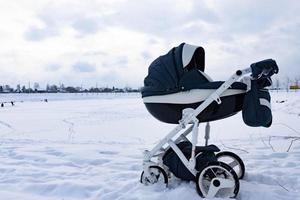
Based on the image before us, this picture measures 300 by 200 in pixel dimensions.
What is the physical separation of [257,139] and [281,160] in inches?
62.7

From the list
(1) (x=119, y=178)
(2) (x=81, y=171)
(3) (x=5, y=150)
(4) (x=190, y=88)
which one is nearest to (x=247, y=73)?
(4) (x=190, y=88)

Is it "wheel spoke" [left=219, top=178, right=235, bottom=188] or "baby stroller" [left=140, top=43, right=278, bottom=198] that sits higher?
"baby stroller" [left=140, top=43, right=278, bottom=198]

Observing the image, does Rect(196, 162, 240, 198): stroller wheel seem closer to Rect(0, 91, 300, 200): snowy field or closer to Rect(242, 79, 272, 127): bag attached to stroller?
Rect(0, 91, 300, 200): snowy field

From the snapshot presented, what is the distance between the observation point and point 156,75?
2.67 m

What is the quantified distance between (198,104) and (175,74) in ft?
1.15

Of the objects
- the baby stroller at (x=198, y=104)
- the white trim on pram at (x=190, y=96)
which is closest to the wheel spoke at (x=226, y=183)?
the baby stroller at (x=198, y=104)

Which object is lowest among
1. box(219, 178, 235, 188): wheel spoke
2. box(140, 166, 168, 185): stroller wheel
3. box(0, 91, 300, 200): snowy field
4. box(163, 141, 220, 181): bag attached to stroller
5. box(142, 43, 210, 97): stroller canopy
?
box(0, 91, 300, 200): snowy field

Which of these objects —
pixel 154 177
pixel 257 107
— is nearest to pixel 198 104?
pixel 257 107

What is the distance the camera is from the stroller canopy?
253 cm

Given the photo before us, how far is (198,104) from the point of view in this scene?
2533mm

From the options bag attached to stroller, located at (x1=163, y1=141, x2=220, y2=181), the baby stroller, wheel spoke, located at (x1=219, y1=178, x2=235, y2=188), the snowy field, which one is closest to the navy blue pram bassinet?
the baby stroller

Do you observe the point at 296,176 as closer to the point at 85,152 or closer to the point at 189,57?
the point at 189,57

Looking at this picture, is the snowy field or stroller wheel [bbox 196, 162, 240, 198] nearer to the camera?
stroller wheel [bbox 196, 162, 240, 198]

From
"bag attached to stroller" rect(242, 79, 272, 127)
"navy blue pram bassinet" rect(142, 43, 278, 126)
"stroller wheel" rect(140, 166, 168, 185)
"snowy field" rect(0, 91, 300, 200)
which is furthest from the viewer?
"stroller wheel" rect(140, 166, 168, 185)
